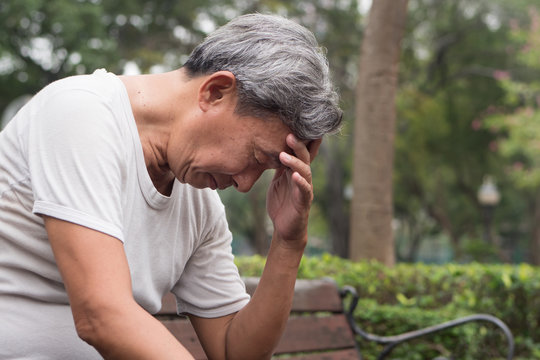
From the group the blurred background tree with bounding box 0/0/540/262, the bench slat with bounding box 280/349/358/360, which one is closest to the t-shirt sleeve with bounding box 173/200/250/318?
the bench slat with bounding box 280/349/358/360

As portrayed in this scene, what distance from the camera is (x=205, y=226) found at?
6.61ft

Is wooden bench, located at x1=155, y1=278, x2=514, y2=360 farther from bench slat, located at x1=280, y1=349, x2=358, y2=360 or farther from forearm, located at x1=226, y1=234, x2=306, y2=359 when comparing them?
forearm, located at x1=226, y1=234, x2=306, y2=359

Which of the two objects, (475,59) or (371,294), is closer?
(371,294)

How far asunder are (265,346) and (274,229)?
14.0 inches

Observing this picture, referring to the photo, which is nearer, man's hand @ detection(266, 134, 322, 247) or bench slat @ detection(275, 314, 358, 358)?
man's hand @ detection(266, 134, 322, 247)

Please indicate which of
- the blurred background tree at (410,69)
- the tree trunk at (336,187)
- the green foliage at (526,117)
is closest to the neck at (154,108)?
the blurred background tree at (410,69)

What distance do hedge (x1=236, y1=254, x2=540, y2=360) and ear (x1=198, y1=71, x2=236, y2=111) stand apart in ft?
7.67

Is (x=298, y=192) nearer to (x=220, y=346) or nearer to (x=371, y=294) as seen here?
(x=220, y=346)

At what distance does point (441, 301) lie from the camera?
15.4ft

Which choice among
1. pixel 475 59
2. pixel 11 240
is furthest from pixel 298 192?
pixel 475 59

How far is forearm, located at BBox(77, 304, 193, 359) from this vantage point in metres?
1.40

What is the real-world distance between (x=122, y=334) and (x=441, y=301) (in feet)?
12.0

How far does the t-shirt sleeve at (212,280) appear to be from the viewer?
205cm

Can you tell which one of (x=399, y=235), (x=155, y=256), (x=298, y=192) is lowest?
(x=399, y=235)
